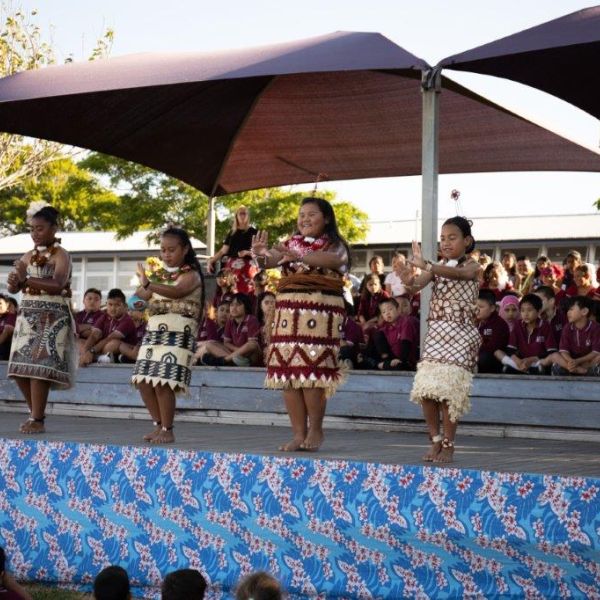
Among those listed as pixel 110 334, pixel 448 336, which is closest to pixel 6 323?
pixel 110 334

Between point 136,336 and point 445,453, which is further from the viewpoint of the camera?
point 136,336

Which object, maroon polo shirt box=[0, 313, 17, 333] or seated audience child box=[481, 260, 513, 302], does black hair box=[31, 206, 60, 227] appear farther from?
seated audience child box=[481, 260, 513, 302]

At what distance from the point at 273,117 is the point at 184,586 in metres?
8.06

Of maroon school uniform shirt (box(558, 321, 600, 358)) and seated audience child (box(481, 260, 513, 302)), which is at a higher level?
seated audience child (box(481, 260, 513, 302))

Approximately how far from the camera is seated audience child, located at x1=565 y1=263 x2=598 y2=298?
11000 millimetres

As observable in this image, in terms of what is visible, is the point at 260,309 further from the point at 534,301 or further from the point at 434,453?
the point at 434,453

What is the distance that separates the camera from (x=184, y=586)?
11.8ft

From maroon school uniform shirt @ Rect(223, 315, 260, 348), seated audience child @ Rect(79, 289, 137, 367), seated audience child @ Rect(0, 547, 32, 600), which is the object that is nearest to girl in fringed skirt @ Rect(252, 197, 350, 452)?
seated audience child @ Rect(0, 547, 32, 600)

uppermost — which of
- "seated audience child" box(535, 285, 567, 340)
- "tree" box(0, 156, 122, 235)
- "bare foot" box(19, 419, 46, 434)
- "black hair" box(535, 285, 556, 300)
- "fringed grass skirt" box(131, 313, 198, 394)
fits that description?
"tree" box(0, 156, 122, 235)

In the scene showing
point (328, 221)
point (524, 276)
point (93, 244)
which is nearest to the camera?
point (328, 221)

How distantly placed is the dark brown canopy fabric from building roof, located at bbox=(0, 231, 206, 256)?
2441 cm

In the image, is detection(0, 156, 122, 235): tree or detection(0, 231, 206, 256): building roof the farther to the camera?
detection(0, 231, 206, 256): building roof

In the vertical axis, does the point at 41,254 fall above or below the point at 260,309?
above

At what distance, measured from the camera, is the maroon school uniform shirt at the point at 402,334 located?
961 centimetres
